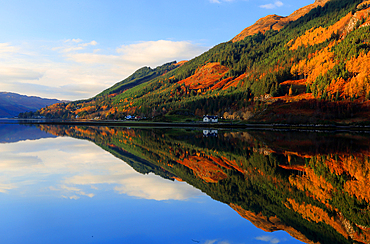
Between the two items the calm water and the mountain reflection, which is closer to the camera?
the calm water

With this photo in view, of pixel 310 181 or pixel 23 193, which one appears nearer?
pixel 23 193

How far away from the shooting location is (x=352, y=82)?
441 feet

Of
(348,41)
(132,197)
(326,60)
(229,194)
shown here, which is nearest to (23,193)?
(132,197)

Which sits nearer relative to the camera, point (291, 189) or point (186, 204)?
point (186, 204)

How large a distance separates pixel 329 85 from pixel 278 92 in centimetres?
3179

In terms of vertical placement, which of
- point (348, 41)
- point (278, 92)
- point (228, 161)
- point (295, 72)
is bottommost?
point (228, 161)

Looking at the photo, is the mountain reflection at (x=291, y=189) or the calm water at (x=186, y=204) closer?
the calm water at (x=186, y=204)

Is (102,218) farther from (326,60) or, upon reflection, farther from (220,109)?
(326,60)

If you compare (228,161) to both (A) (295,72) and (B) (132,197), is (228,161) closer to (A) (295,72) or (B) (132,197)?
(B) (132,197)

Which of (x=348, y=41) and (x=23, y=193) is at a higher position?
(x=348, y=41)

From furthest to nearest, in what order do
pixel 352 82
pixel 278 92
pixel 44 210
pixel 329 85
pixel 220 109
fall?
pixel 220 109 → pixel 278 92 → pixel 329 85 → pixel 352 82 → pixel 44 210

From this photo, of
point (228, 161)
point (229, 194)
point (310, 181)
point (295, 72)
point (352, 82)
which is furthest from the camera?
point (295, 72)

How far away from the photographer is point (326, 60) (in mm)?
173250

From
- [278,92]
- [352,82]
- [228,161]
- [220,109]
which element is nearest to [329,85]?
[352,82]
